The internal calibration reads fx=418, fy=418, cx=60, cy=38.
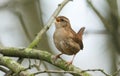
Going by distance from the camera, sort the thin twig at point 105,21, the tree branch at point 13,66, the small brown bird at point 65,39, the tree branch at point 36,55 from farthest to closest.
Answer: the thin twig at point 105,21
the small brown bird at point 65,39
the tree branch at point 36,55
the tree branch at point 13,66

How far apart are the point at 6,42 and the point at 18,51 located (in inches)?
99.0

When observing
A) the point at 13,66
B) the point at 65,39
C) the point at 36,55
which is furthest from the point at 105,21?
the point at 13,66

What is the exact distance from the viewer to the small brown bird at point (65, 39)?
3146mm

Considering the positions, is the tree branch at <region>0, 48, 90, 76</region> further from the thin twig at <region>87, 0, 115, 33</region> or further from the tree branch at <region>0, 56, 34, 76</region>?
the thin twig at <region>87, 0, 115, 33</region>

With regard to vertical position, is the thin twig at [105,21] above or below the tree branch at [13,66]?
above

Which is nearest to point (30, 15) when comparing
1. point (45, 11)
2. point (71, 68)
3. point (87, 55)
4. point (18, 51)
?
point (45, 11)

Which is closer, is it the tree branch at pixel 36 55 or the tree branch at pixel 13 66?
the tree branch at pixel 13 66

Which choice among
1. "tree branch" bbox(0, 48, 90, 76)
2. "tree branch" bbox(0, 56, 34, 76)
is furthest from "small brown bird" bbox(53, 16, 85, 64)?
"tree branch" bbox(0, 56, 34, 76)

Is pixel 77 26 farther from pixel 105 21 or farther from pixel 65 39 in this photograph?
pixel 65 39

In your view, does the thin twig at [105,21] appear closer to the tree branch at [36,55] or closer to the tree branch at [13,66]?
the tree branch at [36,55]

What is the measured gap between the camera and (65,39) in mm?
3197

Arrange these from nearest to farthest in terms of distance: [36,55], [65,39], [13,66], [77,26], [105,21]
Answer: [13,66] < [36,55] < [65,39] < [105,21] < [77,26]

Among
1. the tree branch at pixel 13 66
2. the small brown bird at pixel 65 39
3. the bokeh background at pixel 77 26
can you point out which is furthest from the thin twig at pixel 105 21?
the tree branch at pixel 13 66

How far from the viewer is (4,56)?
9.82ft
